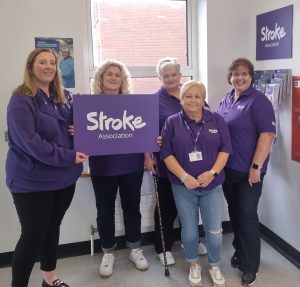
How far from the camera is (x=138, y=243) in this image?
254cm

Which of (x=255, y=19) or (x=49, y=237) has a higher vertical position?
(x=255, y=19)

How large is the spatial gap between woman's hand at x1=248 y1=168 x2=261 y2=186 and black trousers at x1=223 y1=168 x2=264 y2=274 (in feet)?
0.11

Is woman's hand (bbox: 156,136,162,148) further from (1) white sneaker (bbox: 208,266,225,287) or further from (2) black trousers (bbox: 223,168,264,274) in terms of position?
(1) white sneaker (bbox: 208,266,225,287)

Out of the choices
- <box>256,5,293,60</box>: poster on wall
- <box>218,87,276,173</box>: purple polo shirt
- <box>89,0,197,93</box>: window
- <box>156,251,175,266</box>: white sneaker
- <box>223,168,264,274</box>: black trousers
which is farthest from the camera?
<box>89,0,197,93</box>: window

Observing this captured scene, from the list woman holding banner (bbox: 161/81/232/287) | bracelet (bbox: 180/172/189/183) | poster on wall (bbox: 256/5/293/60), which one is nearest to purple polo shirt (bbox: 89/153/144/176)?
woman holding banner (bbox: 161/81/232/287)

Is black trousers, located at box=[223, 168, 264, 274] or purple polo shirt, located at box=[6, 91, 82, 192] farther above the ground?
purple polo shirt, located at box=[6, 91, 82, 192]

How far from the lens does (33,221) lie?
5.89ft

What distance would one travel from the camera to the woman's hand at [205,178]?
2.02 meters

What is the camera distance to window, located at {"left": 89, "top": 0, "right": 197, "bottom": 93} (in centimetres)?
277

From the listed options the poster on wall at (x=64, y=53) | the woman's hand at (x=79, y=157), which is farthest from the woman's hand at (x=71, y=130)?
the poster on wall at (x=64, y=53)

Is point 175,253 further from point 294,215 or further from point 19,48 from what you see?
point 19,48

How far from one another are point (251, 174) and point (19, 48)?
177cm

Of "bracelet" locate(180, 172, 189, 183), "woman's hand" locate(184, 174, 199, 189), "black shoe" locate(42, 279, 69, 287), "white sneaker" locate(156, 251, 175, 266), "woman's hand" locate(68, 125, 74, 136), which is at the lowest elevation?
"white sneaker" locate(156, 251, 175, 266)

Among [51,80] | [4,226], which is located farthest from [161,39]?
[4,226]
